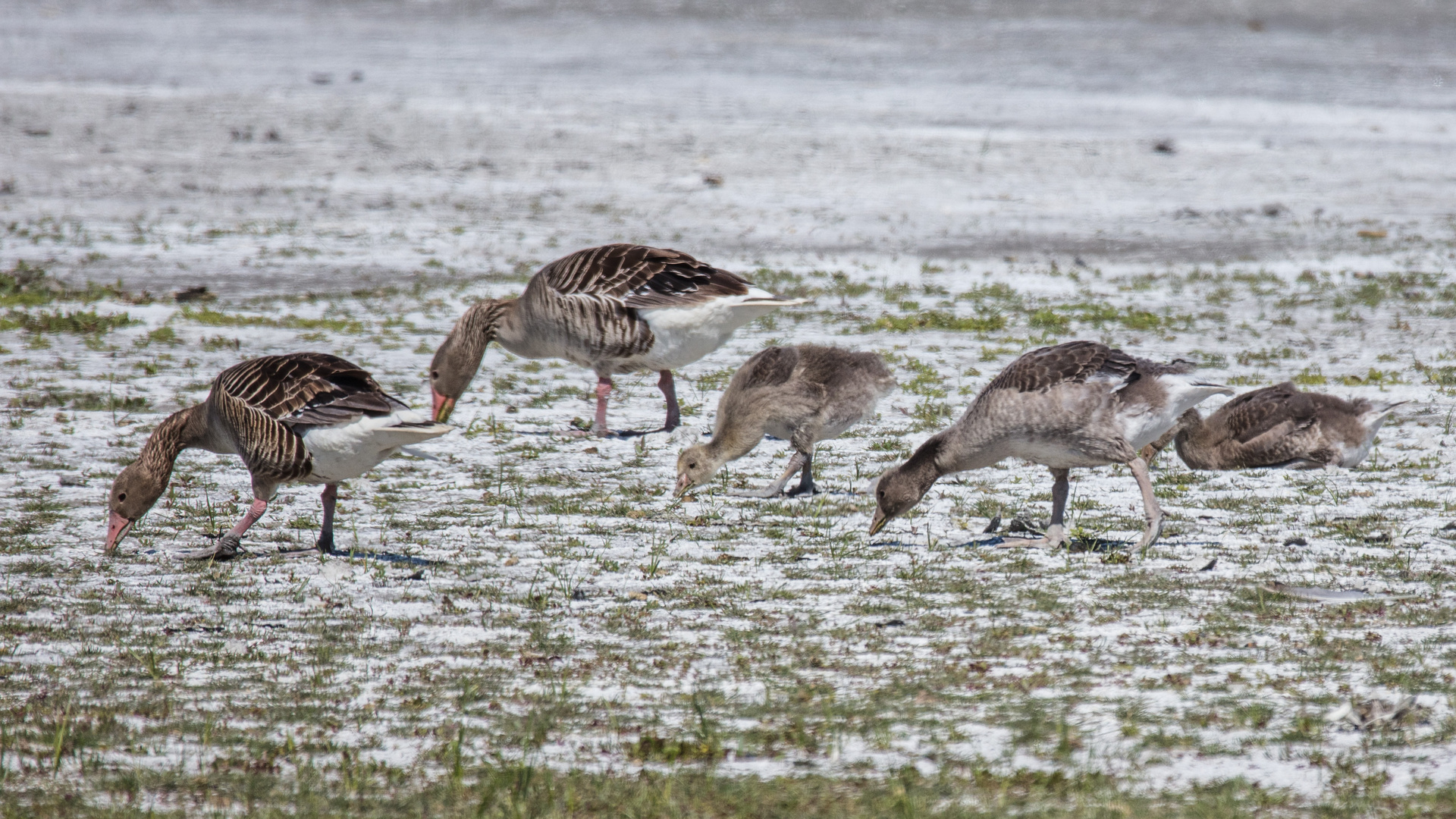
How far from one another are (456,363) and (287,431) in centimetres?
425

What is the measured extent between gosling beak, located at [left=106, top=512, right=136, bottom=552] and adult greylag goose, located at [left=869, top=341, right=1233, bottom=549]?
177 inches

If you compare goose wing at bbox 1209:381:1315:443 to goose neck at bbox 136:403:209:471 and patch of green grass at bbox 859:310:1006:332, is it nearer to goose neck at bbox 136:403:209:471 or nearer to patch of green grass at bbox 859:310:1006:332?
patch of green grass at bbox 859:310:1006:332

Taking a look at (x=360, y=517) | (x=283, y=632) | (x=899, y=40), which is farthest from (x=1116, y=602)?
(x=899, y=40)

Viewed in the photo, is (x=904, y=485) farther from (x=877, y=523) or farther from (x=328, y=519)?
(x=328, y=519)

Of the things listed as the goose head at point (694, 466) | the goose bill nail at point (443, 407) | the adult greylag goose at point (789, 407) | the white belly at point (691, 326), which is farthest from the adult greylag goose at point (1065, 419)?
the goose bill nail at point (443, 407)

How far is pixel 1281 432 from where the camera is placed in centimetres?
1021

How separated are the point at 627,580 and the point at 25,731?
319cm

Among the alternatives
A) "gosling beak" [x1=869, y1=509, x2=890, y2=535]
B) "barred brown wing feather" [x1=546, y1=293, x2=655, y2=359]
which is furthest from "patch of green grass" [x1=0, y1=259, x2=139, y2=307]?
"gosling beak" [x1=869, y1=509, x2=890, y2=535]

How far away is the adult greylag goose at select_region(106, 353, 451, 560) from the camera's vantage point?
7.70m

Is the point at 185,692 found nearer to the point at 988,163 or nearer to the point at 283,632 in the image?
the point at 283,632

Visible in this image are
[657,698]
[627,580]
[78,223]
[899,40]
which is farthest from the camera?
[899,40]

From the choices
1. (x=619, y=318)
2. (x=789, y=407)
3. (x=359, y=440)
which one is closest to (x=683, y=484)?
(x=789, y=407)

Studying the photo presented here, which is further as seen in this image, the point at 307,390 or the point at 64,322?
the point at 64,322

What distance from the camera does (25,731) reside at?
17.9ft
